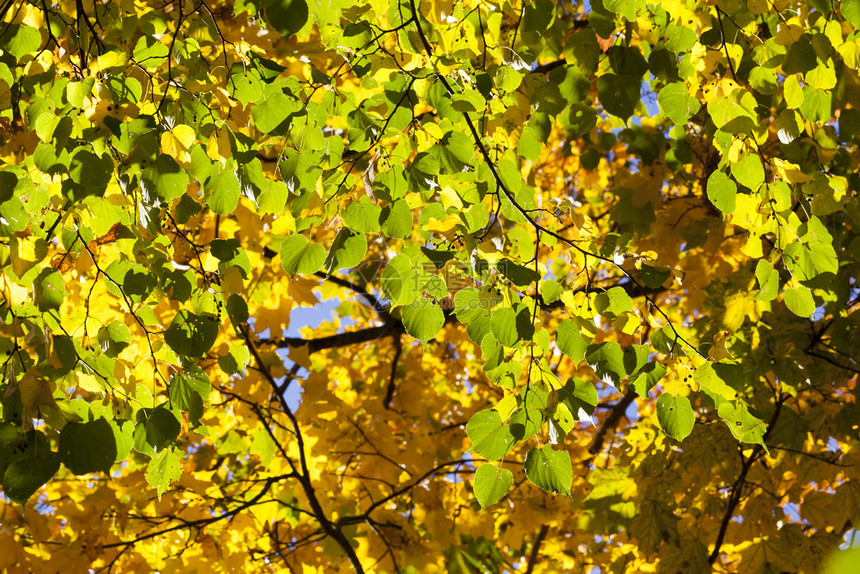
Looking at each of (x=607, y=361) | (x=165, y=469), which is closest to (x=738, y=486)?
(x=607, y=361)

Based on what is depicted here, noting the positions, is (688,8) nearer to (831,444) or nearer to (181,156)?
(181,156)

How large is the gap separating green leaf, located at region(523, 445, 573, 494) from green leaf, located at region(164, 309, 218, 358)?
2.27 feet

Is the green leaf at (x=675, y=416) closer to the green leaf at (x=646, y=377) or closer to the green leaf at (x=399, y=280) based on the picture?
the green leaf at (x=646, y=377)

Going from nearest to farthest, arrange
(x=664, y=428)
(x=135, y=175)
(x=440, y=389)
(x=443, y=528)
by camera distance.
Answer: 1. (x=135, y=175)
2. (x=664, y=428)
3. (x=443, y=528)
4. (x=440, y=389)

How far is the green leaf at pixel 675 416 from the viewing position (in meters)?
1.50

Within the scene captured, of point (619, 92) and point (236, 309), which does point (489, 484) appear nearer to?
point (236, 309)

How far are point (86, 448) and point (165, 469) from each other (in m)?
0.40

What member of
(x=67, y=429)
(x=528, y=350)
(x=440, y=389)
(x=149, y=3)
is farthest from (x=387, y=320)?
(x=67, y=429)

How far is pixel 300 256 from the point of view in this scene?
4.61ft

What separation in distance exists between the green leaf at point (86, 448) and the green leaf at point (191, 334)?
24cm

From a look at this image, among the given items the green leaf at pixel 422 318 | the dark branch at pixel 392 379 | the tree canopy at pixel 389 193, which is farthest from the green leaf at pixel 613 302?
the dark branch at pixel 392 379

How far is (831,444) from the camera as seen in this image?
12.1 ft

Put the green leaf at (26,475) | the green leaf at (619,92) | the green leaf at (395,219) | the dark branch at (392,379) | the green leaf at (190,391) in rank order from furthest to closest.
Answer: the dark branch at (392,379)
the green leaf at (619,92)
the green leaf at (190,391)
the green leaf at (395,219)
the green leaf at (26,475)

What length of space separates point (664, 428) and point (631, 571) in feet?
7.12
